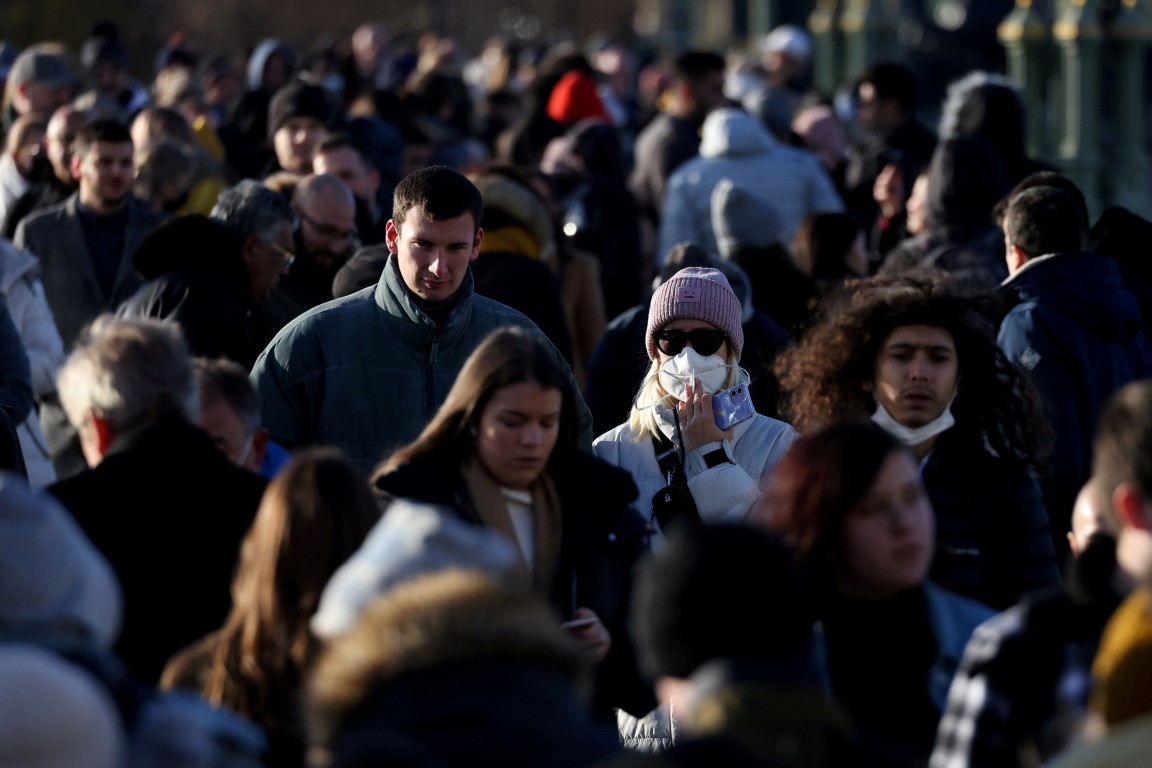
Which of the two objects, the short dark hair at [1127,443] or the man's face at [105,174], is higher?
the man's face at [105,174]

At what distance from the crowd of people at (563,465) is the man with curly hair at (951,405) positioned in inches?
0.4

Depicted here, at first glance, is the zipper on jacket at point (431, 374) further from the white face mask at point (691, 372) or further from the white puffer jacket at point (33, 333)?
the white puffer jacket at point (33, 333)

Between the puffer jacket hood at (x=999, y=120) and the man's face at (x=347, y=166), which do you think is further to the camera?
the puffer jacket hood at (x=999, y=120)

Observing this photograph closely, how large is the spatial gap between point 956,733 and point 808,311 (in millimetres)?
4910

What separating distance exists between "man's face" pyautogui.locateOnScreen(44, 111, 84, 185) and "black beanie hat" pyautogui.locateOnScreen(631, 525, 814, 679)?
7.32 m

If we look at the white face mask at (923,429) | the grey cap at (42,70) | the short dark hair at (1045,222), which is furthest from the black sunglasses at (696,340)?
the grey cap at (42,70)

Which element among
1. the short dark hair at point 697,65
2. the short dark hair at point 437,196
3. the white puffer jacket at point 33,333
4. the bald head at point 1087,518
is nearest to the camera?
the bald head at point 1087,518

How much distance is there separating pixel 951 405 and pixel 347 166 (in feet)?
14.5

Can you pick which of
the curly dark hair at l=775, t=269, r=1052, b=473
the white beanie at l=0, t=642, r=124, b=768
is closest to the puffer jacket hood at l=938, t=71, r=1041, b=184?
the curly dark hair at l=775, t=269, r=1052, b=473

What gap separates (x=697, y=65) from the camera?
46.3ft

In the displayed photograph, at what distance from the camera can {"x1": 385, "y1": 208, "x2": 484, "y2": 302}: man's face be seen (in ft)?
22.3

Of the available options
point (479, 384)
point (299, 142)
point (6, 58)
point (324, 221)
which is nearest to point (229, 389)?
point (479, 384)

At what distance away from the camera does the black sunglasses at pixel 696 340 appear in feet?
22.1

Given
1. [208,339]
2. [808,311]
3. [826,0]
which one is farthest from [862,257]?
[826,0]
